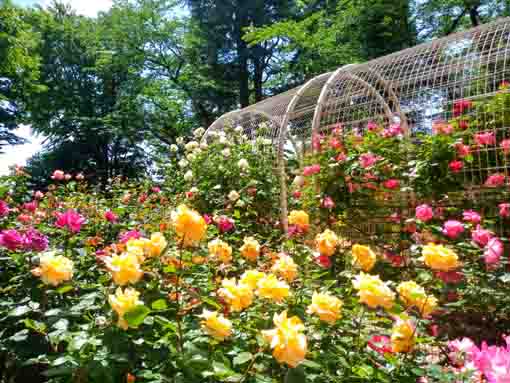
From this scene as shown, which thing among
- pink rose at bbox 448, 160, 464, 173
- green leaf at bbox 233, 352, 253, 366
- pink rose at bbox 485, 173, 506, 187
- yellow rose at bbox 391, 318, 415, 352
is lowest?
yellow rose at bbox 391, 318, 415, 352

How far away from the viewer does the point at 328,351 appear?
0.89 meters

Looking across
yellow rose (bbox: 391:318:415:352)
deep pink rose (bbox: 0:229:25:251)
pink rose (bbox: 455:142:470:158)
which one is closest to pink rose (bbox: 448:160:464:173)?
pink rose (bbox: 455:142:470:158)

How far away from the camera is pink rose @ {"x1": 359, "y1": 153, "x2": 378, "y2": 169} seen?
9.11ft

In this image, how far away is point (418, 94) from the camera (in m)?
3.58

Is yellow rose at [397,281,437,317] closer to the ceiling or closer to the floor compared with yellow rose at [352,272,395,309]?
closer to the floor

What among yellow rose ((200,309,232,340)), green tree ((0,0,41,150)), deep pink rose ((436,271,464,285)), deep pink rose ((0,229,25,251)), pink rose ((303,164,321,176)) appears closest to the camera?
yellow rose ((200,309,232,340))

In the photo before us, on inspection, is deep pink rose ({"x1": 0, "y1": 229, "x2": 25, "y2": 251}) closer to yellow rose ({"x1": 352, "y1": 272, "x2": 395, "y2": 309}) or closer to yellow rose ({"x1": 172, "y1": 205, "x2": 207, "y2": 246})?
yellow rose ({"x1": 172, "y1": 205, "x2": 207, "y2": 246})

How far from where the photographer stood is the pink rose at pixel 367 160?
9.11 feet

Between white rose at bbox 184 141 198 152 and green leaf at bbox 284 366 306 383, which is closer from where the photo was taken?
green leaf at bbox 284 366 306 383

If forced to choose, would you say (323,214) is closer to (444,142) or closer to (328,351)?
(444,142)

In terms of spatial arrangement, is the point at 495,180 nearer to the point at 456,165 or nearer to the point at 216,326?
the point at 456,165

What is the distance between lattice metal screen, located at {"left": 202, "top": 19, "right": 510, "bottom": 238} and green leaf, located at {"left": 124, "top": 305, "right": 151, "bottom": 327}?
8.07ft

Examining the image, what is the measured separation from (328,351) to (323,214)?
233cm

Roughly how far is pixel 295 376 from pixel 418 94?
343cm
